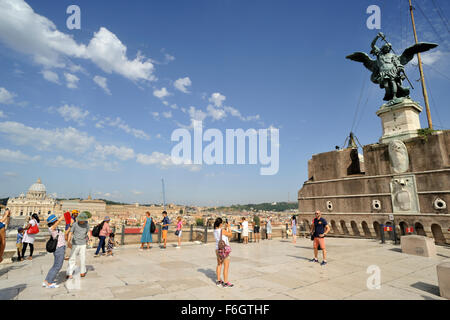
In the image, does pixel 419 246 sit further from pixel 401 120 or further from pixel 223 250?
pixel 401 120

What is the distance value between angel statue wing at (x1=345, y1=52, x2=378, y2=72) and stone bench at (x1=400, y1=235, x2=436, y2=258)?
14.2m

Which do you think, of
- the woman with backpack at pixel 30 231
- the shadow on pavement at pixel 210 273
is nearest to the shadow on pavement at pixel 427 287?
the shadow on pavement at pixel 210 273

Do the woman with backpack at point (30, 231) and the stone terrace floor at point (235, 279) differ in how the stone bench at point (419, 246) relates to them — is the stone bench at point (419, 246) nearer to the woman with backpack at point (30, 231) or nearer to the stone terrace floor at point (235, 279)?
the stone terrace floor at point (235, 279)

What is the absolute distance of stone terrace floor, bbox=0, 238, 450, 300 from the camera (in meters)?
5.18

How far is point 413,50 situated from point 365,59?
3.13 metres

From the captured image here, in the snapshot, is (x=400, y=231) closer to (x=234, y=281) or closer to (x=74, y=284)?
(x=234, y=281)

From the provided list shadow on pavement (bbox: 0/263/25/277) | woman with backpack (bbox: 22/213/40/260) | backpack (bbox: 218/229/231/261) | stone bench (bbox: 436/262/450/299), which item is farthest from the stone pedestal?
shadow on pavement (bbox: 0/263/25/277)

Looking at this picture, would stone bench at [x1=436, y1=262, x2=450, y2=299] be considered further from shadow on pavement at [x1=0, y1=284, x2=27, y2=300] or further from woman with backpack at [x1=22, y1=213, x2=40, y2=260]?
woman with backpack at [x1=22, y1=213, x2=40, y2=260]

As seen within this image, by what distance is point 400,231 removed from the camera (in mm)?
15086

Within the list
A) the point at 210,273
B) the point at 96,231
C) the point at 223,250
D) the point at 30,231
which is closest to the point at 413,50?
the point at 223,250

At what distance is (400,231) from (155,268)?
15.5m

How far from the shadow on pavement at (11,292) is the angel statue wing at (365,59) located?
2399 cm

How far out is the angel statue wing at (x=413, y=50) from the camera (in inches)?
652
